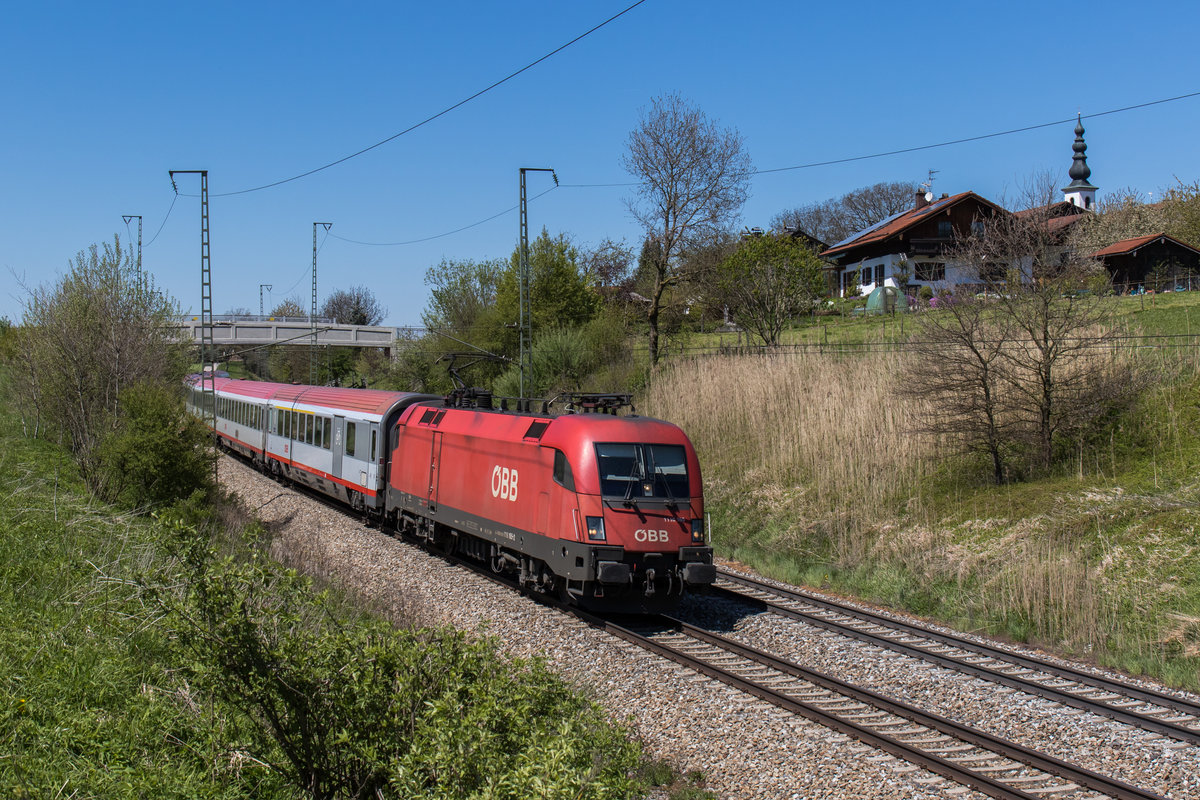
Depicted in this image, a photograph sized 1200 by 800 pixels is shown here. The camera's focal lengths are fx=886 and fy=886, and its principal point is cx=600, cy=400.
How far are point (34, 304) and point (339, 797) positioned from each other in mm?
25456

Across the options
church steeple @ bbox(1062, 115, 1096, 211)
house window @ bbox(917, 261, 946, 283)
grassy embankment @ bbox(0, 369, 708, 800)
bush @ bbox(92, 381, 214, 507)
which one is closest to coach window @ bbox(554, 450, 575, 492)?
grassy embankment @ bbox(0, 369, 708, 800)

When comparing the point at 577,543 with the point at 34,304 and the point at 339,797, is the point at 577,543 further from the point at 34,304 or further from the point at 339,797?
the point at 34,304

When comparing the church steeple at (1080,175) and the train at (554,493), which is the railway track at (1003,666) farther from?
the church steeple at (1080,175)

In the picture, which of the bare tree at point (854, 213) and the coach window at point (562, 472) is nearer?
the coach window at point (562, 472)

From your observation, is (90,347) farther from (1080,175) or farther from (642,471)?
(1080,175)

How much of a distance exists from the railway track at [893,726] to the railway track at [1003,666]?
1.58m

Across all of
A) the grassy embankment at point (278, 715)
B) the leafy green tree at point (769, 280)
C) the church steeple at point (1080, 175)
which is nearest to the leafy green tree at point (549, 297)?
the leafy green tree at point (769, 280)

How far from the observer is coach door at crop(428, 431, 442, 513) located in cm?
1530

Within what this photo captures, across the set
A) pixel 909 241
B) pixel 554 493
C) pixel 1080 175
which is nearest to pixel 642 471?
pixel 554 493

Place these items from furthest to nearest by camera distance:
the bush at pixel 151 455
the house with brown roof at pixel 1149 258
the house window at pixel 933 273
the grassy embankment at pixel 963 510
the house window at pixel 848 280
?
the house window at pixel 848 280, the house with brown roof at pixel 1149 258, the house window at pixel 933 273, the bush at pixel 151 455, the grassy embankment at pixel 963 510

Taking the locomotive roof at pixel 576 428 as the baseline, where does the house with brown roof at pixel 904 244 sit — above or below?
above

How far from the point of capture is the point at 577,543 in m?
11.0

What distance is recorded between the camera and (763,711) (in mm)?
8234

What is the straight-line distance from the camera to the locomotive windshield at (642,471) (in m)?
11.2
